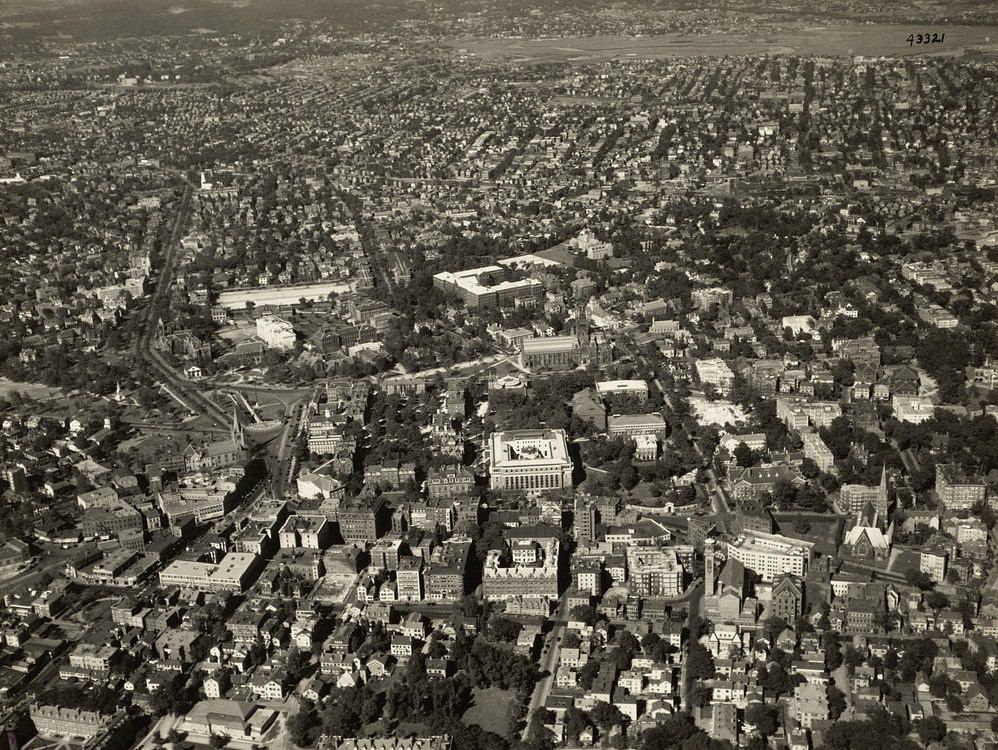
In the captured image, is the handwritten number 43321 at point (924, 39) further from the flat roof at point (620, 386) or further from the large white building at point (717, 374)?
the flat roof at point (620, 386)

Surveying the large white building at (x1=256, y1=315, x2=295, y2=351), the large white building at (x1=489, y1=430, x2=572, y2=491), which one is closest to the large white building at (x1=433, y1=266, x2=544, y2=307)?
the large white building at (x1=256, y1=315, x2=295, y2=351)

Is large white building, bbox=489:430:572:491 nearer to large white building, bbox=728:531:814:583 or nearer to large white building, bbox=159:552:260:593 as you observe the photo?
large white building, bbox=728:531:814:583

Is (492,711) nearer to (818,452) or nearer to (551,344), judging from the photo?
(818,452)

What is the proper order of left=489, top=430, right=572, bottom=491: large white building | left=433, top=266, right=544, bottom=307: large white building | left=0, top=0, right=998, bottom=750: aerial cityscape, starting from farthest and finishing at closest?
1. left=433, top=266, right=544, bottom=307: large white building
2. left=489, top=430, right=572, bottom=491: large white building
3. left=0, top=0, right=998, bottom=750: aerial cityscape

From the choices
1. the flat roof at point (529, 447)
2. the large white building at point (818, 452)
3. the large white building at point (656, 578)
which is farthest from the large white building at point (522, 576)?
the large white building at point (818, 452)

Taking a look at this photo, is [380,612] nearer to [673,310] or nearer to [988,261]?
[673,310]

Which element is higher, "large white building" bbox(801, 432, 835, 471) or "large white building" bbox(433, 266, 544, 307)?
"large white building" bbox(801, 432, 835, 471)

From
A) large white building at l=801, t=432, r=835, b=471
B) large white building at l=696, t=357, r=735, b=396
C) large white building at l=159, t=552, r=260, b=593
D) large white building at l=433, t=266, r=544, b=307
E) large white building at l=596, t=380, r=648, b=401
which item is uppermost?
large white building at l=159, t=552, r=260, b=593
